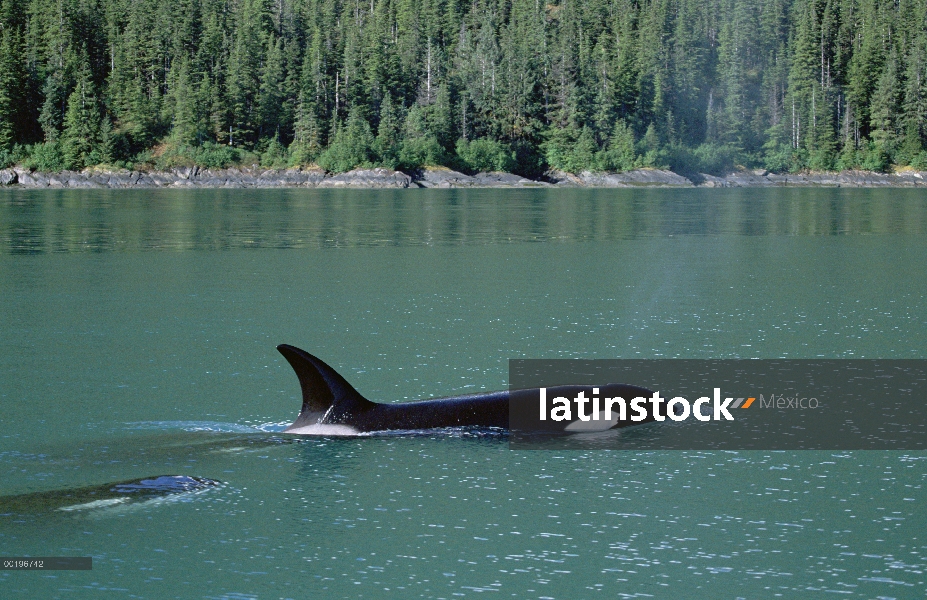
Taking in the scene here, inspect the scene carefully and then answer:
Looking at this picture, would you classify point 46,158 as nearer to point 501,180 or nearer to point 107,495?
point 501,180

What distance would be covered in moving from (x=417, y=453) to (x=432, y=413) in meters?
0.96

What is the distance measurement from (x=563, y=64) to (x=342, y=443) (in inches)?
7510

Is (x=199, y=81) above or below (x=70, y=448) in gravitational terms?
above

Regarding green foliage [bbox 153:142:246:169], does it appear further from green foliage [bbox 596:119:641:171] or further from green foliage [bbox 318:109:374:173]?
green foliage [bbox 596:119:641:171]

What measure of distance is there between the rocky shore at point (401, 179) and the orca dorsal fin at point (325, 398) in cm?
14385

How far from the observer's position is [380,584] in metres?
10.2

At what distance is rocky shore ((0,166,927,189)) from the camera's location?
156 meters

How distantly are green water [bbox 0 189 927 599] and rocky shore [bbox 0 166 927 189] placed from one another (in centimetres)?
12087

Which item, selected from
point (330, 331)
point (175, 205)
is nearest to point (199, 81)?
point (175, 205)

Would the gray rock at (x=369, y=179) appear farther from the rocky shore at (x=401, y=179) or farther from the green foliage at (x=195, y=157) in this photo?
the green foliage at (x=195, y=157)

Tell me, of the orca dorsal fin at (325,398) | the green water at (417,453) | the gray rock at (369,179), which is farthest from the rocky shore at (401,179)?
the orca dorsal fin at (325,398)

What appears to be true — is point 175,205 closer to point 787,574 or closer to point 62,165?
point 62,165

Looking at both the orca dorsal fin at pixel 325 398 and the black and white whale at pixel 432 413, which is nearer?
the orca dorsal fin at pixel 325 398

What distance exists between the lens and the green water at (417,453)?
10562 mm
